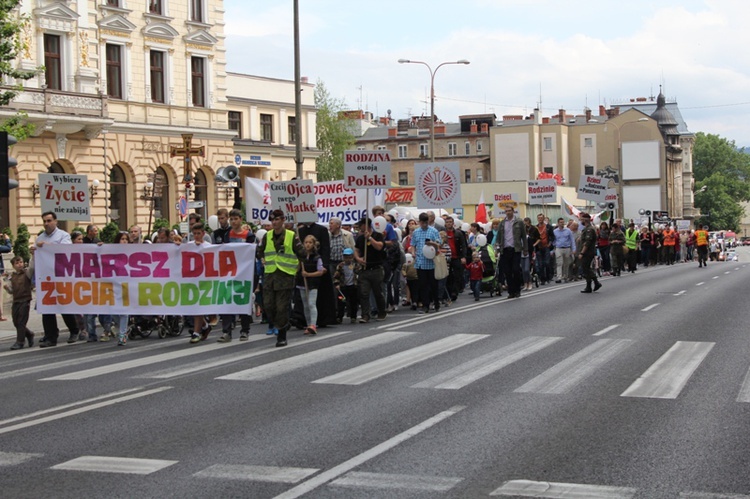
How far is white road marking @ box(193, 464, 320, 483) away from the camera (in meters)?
7.19

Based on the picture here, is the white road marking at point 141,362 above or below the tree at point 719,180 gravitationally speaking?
below

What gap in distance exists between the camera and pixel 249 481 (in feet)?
23.4

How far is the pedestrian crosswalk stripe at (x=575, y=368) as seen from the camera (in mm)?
11000

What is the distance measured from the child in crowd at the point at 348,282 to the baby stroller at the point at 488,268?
20.7 ft

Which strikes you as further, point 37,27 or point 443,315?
point 37,27

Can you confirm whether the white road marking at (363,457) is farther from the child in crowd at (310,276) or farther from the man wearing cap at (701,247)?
the man wearing cap at (701,247)

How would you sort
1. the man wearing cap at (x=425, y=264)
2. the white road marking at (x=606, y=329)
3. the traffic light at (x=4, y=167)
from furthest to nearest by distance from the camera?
the man wearing cap at (x=425, y=264) → the white road marking at (x=606, y=329) → the traffic light at (x=4, y=167)

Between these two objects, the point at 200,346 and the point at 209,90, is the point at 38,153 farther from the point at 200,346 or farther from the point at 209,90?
the point at 200,346

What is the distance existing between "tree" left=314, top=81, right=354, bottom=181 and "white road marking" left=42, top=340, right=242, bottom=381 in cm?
6666

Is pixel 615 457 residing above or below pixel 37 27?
below

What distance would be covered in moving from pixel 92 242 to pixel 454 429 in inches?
436

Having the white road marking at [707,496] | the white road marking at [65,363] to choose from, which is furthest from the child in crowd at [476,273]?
the white road marking at [707,496]

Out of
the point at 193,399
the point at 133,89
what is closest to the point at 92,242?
the point at 193,399

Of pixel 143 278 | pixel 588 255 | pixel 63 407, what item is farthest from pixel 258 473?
pixel 588 255
